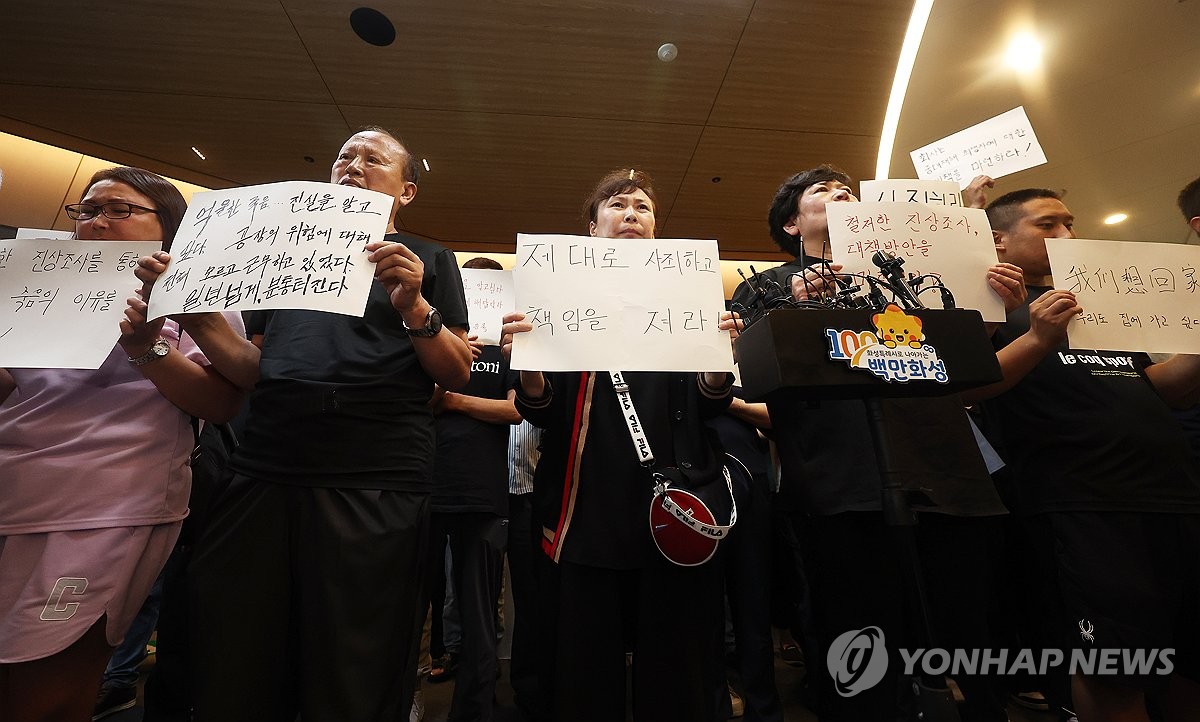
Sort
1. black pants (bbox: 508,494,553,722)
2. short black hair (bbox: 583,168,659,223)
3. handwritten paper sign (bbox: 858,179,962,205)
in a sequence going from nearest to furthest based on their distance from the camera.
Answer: handwritten paper sign (bbox: 858,179,962,205)
short black hair (bbox: 583,168,659,223)
black pants (bbox: 508,494,553,722)

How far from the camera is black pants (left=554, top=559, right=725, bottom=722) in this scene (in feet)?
3.43

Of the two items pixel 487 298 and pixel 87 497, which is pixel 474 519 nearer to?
pixel 487 298

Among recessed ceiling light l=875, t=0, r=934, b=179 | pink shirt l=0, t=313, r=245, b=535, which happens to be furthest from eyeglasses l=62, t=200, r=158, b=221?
recessed ceiling light l=875, t=0, r=934, b=179

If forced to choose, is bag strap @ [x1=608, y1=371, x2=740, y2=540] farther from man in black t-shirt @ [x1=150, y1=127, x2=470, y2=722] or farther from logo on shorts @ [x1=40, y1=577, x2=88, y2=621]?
logo on shorts @ [x1=40, y1=577, x2=88, y2=621]

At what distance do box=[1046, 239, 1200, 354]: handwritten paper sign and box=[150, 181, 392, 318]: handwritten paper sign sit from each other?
164 centimetres

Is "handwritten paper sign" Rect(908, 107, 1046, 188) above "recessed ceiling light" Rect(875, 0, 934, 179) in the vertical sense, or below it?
below

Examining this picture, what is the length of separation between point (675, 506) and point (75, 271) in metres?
1.38

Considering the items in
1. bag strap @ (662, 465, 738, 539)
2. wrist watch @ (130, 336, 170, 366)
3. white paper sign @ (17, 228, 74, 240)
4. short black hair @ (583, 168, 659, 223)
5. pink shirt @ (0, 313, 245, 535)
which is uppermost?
short black hair @ (583, 168, 659, 223)

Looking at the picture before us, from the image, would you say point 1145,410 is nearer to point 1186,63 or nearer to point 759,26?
point 759,26

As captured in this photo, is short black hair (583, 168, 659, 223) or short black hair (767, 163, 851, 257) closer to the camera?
short black hair (583, 168, 659, 223)

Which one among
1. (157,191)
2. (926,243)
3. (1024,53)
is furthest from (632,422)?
(1024,53)

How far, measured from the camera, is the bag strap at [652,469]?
1.03 m

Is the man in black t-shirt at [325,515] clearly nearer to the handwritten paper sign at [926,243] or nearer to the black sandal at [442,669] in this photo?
the handwritten paper sign at [926,243]

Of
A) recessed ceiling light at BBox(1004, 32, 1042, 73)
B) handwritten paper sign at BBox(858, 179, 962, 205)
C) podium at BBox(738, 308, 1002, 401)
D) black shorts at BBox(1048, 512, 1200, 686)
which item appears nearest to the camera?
podium at BBox(738, 308, 1002, 401)
